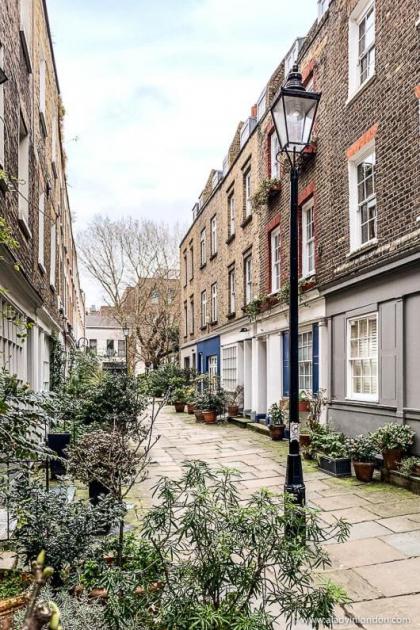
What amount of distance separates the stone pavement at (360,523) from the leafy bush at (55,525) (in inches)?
77.4

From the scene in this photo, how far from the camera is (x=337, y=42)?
10.9 m

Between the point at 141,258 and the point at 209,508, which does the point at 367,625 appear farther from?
the point at 141,258

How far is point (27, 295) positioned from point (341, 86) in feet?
26.1

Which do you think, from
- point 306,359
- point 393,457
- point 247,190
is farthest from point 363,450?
point 247,190

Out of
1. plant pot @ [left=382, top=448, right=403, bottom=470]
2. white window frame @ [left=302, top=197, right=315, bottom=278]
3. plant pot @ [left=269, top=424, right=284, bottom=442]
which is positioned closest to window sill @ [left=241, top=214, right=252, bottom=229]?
white window frame @ [left=302, top=197, right=315, bottom=278]

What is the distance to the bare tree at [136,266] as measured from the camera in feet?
117

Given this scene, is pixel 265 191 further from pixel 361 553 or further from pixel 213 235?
pixel 361 553

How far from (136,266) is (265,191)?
72.5 ft

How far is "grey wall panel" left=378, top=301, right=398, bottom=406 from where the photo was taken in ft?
27.6

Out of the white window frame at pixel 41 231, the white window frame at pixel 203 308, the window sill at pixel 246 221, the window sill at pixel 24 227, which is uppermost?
the window sill at pixel 246 221

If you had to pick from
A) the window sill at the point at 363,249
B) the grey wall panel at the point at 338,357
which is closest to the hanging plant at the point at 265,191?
the window sill at the point at 363,249

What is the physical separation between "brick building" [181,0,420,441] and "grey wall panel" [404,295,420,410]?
0.02 meters

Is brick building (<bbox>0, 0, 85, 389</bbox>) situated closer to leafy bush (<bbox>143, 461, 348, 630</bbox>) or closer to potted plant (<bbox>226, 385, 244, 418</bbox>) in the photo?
leafy bush (<bbox>143, 461, 348, 630</bbox>)

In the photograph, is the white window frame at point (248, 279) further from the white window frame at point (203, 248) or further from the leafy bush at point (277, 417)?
the white window frame at point (203, 248)
